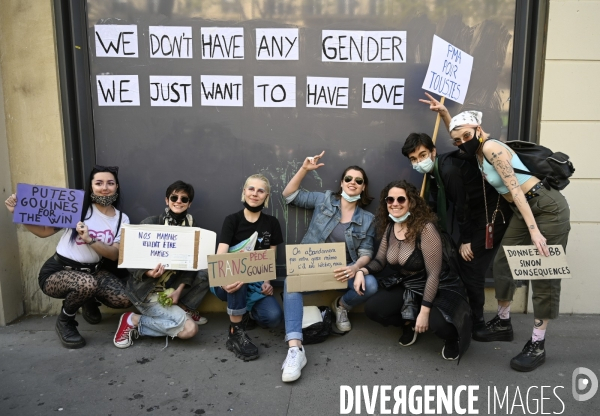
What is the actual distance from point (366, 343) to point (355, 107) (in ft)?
6.97

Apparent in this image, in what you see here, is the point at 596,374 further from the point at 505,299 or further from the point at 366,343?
the point at 366,343

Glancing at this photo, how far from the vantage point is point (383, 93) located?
12.8 feet

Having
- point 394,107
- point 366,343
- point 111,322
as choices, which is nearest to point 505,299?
point 366,343

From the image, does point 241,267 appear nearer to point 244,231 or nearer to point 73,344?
point 244,231

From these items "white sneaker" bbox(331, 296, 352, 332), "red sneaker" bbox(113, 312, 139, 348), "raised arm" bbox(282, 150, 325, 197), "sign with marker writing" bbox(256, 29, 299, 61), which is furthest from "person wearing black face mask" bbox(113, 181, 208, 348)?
"sign with marker writing" bbox(256, 29, 299, 61)

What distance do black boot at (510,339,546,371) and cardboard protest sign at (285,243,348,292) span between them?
1.41m

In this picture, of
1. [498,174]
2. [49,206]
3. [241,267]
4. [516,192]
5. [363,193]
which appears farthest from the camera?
[363,193]

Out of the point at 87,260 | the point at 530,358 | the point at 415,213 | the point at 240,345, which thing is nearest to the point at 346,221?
the point at 415,213

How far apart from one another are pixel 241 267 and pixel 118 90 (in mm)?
2144

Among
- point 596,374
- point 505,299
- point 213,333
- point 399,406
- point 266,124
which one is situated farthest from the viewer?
point 266,124

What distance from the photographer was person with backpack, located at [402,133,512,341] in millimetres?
3348

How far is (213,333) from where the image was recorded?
3699 mm

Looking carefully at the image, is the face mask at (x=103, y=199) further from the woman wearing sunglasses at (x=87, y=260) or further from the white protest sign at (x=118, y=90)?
the white protest sign at (x=118, y=90)

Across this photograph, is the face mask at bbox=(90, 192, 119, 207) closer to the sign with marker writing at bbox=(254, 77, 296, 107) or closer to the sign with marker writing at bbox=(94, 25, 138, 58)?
the sign with marker writing at bbox=(94, 25, 138, 58)
